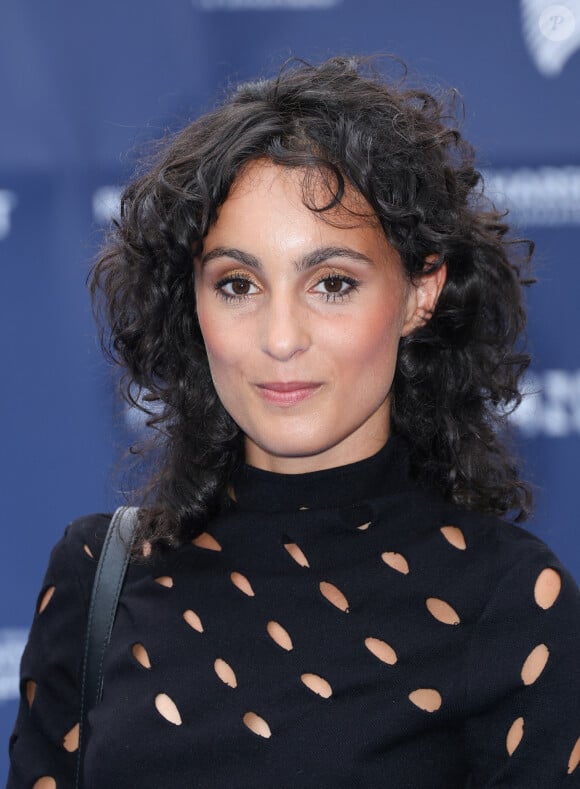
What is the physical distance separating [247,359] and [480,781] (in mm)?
602

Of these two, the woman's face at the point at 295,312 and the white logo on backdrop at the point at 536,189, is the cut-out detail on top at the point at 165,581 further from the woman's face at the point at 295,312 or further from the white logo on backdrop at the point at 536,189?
the white logo on backdrop at the point at 536,189

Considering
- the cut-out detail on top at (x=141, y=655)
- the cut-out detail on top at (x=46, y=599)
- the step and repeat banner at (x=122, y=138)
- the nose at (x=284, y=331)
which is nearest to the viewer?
the nose at (x=284, y=331)

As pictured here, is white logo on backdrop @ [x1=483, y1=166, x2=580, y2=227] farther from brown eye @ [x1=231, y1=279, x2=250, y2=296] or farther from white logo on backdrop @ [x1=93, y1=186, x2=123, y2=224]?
brown eye @ [x1=231, y1=279, x2=250, y2=296]

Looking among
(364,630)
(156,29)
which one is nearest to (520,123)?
(156,29)

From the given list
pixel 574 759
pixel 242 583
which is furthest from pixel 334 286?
pixel 574 759

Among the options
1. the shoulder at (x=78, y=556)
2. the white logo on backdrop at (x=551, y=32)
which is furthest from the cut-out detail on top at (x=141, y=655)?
the white logo on backdrop at (x=551, y=32)

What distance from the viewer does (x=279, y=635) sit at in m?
1.46

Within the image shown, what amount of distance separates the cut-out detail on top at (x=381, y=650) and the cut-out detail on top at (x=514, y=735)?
163 mm

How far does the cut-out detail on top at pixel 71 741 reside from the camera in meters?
1.52

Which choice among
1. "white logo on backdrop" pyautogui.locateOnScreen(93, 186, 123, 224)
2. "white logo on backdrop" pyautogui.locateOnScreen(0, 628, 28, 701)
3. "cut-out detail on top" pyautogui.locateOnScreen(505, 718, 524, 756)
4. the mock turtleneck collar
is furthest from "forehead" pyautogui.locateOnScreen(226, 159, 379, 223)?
"white logo on backdrop" pyautogui.locateOnScreen(0, 628, 28, 701)

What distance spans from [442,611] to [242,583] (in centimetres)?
29

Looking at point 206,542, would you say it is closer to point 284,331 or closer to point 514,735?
point 284,331

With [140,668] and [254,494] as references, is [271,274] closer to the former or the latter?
[254,494]

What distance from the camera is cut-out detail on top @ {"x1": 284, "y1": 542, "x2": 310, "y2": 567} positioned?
1.51 metres
